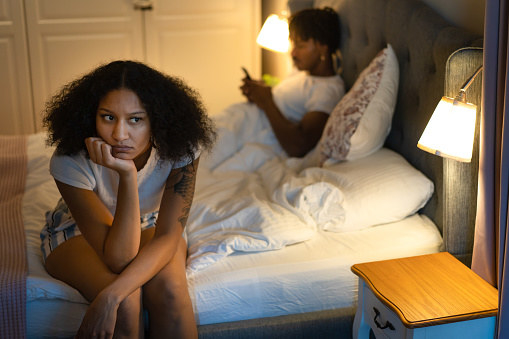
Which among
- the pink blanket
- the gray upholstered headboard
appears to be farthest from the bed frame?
the pink blanket

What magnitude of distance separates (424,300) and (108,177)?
2.85 ft

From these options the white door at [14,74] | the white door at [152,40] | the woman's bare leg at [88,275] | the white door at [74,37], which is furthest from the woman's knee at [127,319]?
the white door at [14,74]

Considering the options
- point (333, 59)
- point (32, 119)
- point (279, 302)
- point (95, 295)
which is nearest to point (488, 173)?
point (279, 302)

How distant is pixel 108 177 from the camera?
175 cm

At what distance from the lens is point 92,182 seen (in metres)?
1.70

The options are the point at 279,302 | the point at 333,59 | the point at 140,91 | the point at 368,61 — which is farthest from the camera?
the point at 333,59

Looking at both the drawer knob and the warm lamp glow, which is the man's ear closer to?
the warm lamp glow

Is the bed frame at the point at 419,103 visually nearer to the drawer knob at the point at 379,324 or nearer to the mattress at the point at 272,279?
the mattress at the point at 272,279

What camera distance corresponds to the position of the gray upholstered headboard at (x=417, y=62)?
71.3 inches

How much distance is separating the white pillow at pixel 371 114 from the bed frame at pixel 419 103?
0.16 feet

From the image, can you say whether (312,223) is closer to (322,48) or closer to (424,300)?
(424,300)

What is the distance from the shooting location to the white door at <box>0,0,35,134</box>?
345cm

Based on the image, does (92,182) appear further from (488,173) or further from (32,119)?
(32,119)

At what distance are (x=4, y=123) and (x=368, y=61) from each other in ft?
7.11
